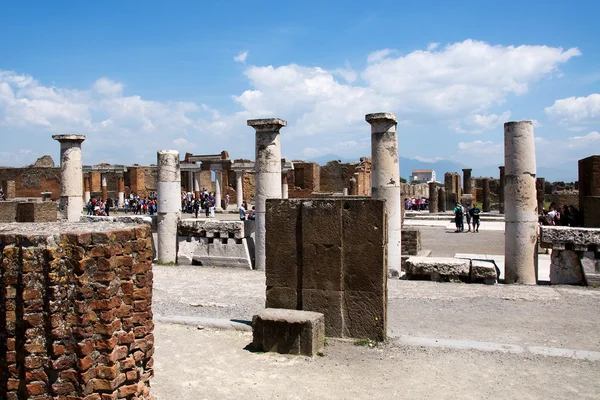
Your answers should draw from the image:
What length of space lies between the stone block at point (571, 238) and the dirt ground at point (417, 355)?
823 millimetres

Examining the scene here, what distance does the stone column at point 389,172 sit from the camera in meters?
11.5

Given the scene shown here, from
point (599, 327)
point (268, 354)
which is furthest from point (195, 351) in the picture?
A: point (599, 327)

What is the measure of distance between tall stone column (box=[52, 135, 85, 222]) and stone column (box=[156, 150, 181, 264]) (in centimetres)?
403

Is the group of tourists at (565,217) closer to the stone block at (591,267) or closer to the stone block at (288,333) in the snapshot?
the stone block at (591,267)

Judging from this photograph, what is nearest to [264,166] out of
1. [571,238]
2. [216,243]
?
[216,243]

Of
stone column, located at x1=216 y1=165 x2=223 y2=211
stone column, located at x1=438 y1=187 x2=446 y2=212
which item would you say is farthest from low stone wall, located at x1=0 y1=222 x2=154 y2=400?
stone column, located at x1=216 y1=165 x2=223 y2=211

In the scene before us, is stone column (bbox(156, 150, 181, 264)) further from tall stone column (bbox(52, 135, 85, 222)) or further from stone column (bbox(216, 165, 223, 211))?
stone column (bbox(216, 165, 223, 211))

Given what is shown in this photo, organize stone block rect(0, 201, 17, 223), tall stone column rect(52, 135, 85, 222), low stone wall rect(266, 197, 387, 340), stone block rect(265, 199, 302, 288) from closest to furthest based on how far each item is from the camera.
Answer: low stone wall rect(266, 197, 387, 340) < stone block rect(265, 199, 302, 288) < tall stone column rect(52, 135, 85, 222) < stone block rect(0, 201, 17, 223)

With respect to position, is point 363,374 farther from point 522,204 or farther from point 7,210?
point 7,210

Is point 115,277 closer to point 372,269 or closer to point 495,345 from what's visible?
point 372,269

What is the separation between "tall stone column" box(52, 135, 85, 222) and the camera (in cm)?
1617

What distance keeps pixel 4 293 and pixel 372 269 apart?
4.26m

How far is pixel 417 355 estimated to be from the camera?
21.1ft

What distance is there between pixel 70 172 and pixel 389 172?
9958 millimetres
